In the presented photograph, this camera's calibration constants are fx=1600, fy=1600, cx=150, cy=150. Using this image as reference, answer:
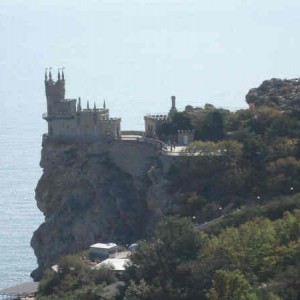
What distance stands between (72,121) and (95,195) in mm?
3433

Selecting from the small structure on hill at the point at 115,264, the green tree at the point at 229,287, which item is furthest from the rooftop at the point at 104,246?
Result: the green tree at the point at 229,287

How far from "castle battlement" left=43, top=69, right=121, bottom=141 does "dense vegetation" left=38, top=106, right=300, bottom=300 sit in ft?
6.91

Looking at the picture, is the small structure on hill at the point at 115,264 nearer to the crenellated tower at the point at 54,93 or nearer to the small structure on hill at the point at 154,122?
the small structure on hill at the point at 154,122

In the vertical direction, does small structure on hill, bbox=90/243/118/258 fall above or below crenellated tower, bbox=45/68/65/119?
below

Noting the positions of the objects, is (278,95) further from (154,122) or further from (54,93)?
(54,93)

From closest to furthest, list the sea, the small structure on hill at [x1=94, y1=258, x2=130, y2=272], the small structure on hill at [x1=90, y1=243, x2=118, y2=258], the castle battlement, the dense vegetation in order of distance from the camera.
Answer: the dense vegetation → the small structure on hill at [x1=94, y1=258, x2=130, y2=272] → the small structure on hill at [x1=90, y1=243, x2=118, y2=258] → the castle battlement → the sea

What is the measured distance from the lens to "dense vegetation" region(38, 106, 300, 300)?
127 ft

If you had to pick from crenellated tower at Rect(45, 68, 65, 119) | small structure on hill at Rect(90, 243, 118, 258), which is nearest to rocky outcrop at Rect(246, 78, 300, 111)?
crenellated tower at Rect(45, 68, 65, 119)

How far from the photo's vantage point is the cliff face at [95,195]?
53875 mm

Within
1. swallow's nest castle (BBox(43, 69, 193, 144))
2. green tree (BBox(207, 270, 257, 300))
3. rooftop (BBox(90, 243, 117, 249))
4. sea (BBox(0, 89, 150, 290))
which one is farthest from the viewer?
sea (BBox(0, 89, 150, 290))

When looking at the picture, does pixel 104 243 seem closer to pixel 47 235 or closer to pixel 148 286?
pixel 47 235

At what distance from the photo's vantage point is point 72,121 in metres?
56.9

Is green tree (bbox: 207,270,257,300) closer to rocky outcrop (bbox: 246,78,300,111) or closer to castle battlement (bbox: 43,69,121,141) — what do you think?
rocky outcrop (bbox: 246,78,300,111)

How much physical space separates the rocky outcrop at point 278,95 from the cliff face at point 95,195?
601 centimetres
